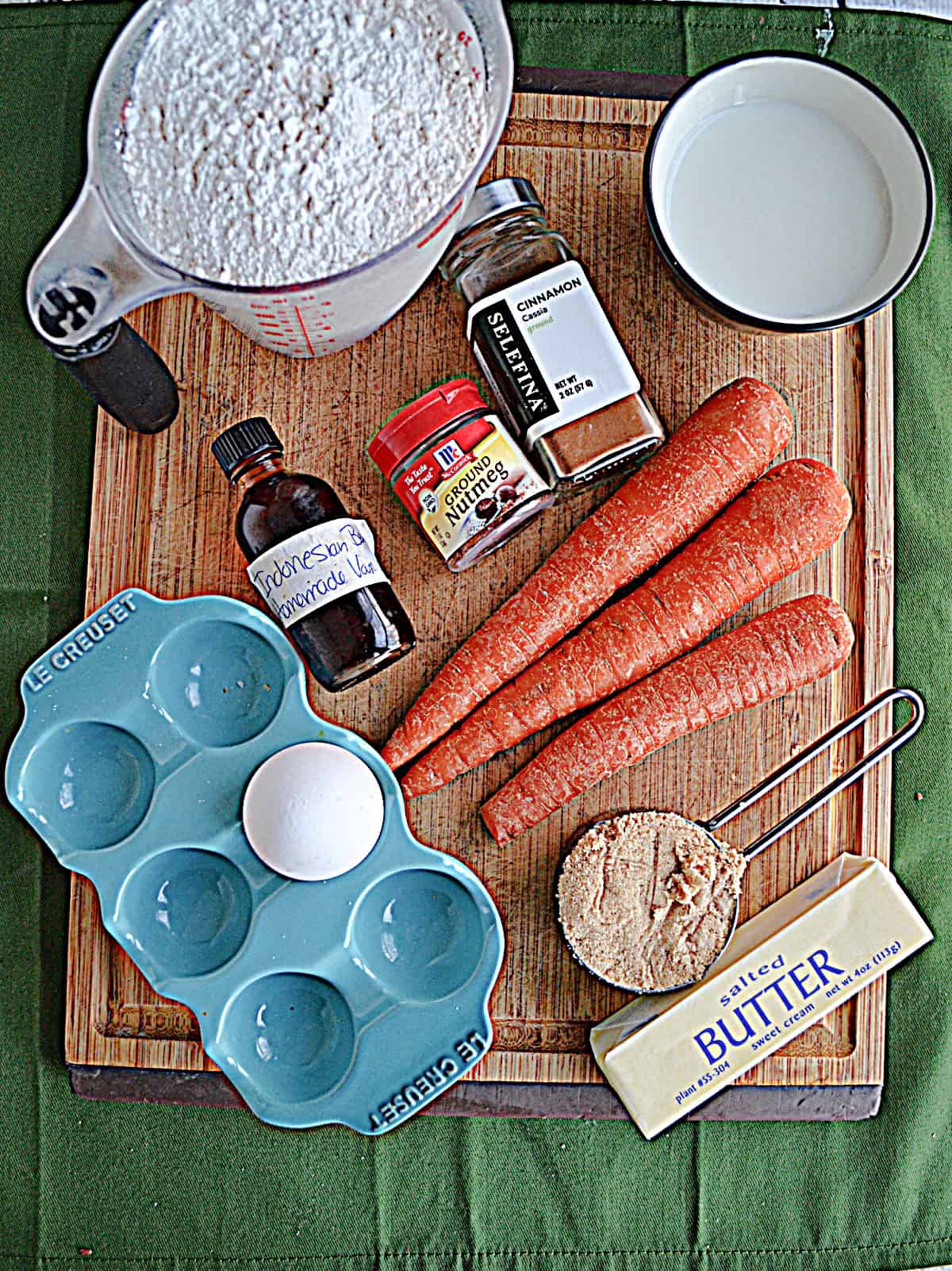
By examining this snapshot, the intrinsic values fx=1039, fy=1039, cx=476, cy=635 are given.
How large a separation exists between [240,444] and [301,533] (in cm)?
11

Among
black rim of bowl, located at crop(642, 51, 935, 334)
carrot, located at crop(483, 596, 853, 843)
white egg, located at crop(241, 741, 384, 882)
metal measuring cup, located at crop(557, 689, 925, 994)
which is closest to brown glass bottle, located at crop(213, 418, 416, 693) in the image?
white egg, located at crop(241, 741, 384, 882)

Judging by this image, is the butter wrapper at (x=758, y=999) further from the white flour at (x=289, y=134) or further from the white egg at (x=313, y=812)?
the white flour at (x=289, y=134)

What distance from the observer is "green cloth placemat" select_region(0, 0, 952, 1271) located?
1.17 meters

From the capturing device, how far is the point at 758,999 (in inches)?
42.1

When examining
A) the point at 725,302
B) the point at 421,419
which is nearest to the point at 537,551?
the point at 421,419

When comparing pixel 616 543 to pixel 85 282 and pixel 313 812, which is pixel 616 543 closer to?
pixel 313 812

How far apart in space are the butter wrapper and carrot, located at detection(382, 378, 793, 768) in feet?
1.24

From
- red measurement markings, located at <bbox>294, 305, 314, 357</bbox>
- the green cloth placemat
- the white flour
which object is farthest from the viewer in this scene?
the green cloth placemat

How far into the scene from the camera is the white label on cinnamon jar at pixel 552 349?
1.05m

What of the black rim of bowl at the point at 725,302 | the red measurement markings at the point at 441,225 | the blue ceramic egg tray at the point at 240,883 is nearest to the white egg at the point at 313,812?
the blue ceramic egg tray at the point at 240,883

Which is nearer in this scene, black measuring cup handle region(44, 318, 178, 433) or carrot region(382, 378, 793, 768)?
black measuring cup handle region(44, 318, 178, 433)

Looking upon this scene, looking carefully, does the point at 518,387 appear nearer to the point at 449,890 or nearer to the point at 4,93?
the point at 449,890

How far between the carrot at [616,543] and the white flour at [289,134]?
0.39 meters

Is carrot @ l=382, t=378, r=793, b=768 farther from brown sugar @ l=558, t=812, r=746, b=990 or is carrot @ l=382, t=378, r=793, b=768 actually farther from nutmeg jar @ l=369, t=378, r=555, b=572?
brown sugar @ l=558, t=812, r=746, b=990
